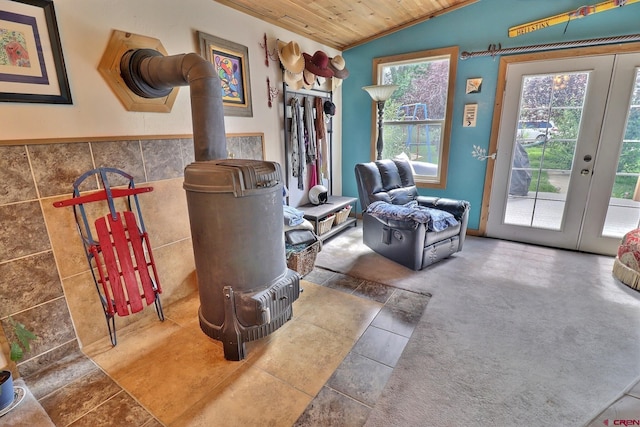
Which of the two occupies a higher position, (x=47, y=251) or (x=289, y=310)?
(x=47, y=251)

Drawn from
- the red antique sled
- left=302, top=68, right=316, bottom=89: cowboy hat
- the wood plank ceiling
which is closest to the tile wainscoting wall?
the red antique sled

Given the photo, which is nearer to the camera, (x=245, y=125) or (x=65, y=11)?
(x=65, y=11)

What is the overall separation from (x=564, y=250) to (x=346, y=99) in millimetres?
3115

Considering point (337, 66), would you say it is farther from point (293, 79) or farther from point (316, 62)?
point (293, 79)

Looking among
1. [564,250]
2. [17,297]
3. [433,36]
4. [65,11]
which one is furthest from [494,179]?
[17,297]

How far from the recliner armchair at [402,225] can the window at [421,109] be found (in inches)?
21.9

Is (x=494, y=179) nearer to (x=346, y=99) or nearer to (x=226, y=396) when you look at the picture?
(x=346, y=99)

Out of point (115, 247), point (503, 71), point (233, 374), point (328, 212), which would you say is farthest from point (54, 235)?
point (503, 71)

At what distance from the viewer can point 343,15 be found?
300 cm

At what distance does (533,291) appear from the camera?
2451 millimetres

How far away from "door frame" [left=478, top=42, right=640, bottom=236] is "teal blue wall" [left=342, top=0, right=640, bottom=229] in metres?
0.05

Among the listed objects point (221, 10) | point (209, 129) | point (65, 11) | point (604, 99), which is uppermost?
point (221, 10)

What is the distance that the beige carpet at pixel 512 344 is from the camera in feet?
4.72

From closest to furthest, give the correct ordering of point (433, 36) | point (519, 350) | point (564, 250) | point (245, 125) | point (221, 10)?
point (519, 350) → point (221, 10) → point (245, 125) → point (564, 250) → point (433, 36)
